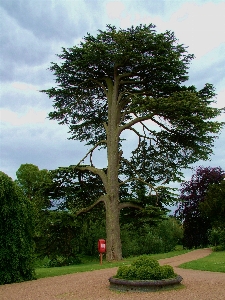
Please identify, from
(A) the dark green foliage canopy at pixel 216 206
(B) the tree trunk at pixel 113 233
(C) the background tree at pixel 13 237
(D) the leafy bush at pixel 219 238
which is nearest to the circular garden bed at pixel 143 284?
(C) the background tree at pixel 13 237

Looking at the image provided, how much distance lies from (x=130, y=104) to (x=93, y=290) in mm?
10838

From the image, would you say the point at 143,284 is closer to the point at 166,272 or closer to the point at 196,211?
the point at 166,272

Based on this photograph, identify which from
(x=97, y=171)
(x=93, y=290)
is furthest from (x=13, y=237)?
(x=97, y=171)

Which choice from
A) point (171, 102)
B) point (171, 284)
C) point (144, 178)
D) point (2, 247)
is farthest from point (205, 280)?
point (144, 178)

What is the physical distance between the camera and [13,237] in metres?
11.5

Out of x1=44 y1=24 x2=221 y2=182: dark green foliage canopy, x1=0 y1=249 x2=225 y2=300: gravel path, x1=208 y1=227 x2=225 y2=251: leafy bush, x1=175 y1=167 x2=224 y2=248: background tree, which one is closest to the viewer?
x1=0 y1=249 x2=225 y2=300: gravel path

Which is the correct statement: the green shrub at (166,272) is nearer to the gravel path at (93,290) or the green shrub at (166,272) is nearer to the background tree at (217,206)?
the gravel path at (93,290)

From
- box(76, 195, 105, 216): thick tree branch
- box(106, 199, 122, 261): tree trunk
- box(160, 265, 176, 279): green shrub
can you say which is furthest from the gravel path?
box(76, 195, 105, 216): thick tree branch

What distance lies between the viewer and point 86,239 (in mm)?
25266

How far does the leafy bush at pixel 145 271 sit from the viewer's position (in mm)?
9422

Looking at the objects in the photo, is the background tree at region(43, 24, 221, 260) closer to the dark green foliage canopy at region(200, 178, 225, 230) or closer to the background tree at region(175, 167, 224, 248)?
the dark green foliage canopy at region(200, 178, 225, 230)

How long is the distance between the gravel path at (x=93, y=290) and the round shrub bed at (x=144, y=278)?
0.21 metres

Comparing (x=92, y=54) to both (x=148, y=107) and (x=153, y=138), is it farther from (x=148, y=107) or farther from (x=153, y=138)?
(x=153, y=138)

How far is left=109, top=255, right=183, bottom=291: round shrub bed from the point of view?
29.7ft
